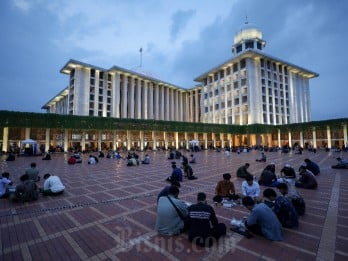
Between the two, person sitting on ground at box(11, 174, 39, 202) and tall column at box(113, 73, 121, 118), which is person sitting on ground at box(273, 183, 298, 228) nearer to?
person sitting on ground at box(11, 174, 39, 202)

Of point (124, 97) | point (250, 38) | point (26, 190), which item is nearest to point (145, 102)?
point (124, 97)

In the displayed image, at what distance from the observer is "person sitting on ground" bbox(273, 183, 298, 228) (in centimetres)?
434

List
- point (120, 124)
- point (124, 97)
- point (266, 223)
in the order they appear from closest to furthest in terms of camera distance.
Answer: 1. point (266, 223)
2. point (120, 124)
3. point (124, 97)

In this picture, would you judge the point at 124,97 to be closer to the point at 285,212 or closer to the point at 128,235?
the point at 128,235

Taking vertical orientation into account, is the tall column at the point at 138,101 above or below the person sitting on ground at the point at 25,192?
above

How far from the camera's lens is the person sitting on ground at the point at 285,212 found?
4.34 meters

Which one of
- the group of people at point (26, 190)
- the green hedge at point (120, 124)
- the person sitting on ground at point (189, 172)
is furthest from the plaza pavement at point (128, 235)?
the green hedge at point (120, 124)

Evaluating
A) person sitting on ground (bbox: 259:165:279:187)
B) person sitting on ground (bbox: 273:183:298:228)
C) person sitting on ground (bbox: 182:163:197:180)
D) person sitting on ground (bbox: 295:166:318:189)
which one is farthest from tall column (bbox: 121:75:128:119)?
person sitting on ground (bbox: 273:183:298:228)

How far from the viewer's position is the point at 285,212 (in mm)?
4359

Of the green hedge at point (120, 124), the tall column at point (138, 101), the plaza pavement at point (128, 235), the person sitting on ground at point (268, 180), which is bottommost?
the plaza pavement at point (128, 235)

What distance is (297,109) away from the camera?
6300 centimetres

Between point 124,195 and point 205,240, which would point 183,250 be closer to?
point 205,240

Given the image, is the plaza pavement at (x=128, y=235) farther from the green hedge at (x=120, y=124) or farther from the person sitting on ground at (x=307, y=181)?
the green hedge at (x=120, y=124)

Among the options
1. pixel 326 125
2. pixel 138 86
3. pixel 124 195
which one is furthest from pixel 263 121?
pixel 124 195
